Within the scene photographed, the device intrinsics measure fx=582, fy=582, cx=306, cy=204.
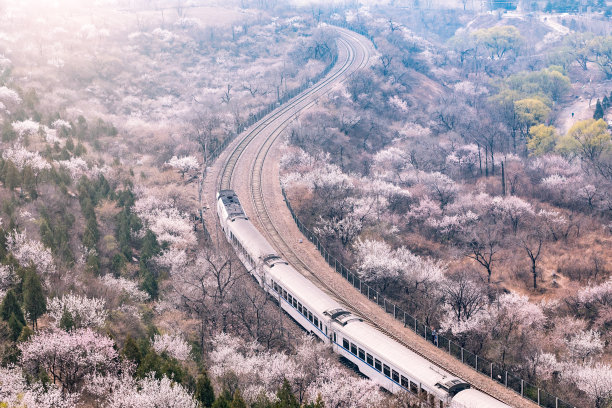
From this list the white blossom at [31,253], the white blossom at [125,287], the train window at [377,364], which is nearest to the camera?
the train window at [377,364]

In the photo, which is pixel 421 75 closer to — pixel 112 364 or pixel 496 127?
pixel 496 127

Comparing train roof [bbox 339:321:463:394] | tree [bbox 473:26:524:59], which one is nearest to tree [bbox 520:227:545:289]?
train roof [bbox 339:321:463:394]

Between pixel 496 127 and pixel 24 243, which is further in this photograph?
pixel 496 127

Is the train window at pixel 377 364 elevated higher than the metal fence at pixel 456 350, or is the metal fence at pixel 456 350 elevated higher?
the train window at pixel 377 364

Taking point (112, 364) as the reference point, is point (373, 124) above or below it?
below

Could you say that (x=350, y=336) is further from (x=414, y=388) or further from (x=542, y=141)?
(x=542, y=141)

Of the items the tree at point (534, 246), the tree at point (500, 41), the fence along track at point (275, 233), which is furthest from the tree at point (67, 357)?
the tree at point (500, 41)

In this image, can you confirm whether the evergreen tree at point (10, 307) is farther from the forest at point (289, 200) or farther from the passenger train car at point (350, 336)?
the passenger train car at point (350, 336)

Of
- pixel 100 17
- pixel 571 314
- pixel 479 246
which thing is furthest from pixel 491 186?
pixel 100 17
